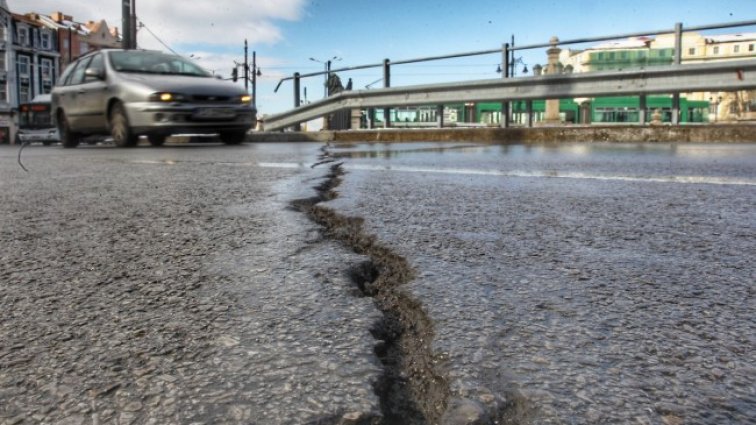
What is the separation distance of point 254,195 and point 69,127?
863 cm

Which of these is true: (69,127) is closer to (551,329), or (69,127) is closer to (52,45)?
(551,329)

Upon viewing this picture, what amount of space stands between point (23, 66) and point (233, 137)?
52751 millimetres

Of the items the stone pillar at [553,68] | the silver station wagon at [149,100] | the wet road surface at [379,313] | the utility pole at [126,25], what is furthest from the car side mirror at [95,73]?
the utility pole at [126,25]

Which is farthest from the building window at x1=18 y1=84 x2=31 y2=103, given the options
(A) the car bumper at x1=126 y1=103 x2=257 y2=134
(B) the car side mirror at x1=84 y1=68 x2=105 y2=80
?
(A) the car bumper at x1=126 y1=103 x2=257 y2=134

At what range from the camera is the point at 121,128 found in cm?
896

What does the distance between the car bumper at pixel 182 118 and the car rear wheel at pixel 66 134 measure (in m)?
2.18

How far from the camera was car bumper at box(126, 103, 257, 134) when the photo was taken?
8.52 m

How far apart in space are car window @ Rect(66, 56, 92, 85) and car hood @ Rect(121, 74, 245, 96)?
143 centimetres

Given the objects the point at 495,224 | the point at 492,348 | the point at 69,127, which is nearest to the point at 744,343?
the point at 492,348

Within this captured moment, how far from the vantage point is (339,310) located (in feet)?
3.73

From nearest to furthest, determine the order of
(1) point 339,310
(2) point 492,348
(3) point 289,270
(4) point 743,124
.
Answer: (2) point 492,348 < (1) point 339,310 < (3) point 289,270 < (4) point 743,124

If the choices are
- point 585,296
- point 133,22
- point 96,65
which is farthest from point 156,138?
point 133,22

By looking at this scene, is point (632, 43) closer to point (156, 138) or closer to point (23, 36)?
point (156, 138)

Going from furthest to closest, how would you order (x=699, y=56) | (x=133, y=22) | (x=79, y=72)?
(x=133, y=22)
(x=79, y=72)
(x=699, y=56)
